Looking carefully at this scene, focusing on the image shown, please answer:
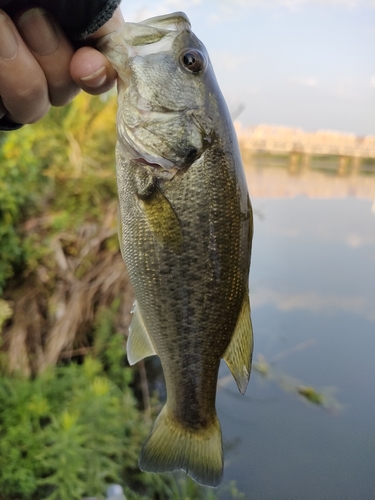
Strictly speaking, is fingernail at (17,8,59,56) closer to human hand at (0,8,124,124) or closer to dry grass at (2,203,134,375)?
human hand at (0,8,124,124)

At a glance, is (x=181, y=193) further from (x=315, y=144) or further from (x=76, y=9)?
(x=315, y=144)

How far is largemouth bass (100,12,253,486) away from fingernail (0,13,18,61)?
23 centimetres

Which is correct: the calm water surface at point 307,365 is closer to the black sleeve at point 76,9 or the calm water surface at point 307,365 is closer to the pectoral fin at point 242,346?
the pectoral fin at point 242,346

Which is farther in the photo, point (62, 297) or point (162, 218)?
point (62, 297)

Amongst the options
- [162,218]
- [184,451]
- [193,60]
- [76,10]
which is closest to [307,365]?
[184,451]

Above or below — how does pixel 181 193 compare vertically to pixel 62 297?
above

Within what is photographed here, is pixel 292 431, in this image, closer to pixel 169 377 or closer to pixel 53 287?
pixel 53 287

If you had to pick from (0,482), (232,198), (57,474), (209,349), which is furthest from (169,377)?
(0,482)

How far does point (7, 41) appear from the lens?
103 centimetres

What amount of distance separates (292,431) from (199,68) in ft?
13.4

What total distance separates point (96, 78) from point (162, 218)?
0.41 m

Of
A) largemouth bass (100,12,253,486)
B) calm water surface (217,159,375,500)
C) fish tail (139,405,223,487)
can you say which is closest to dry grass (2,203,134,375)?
calm water surface (217,159,375,500)

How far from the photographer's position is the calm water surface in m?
4.03

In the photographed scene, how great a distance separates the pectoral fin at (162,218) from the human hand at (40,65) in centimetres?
34
